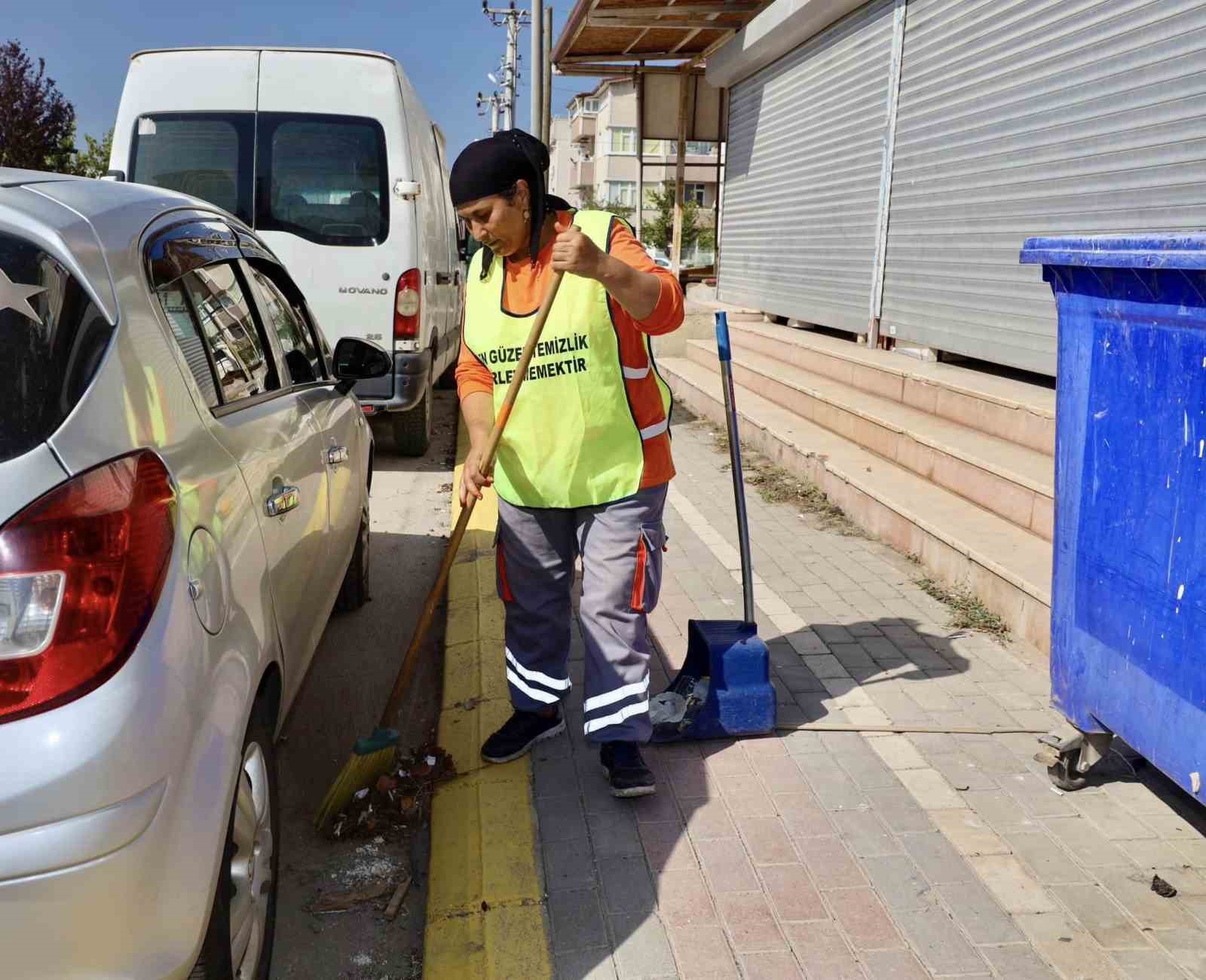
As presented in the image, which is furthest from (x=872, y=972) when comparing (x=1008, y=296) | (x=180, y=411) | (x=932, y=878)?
(x=1008, y=296)

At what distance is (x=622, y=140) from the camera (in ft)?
235

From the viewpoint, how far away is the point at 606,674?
324 centimetres

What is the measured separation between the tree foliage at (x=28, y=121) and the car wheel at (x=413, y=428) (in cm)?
2425

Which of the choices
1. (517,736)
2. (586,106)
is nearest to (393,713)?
(517,736)

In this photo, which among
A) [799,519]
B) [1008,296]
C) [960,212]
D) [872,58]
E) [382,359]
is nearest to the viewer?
[382,359]

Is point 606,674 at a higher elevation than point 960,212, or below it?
below

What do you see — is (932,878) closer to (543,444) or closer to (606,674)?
(606,674)

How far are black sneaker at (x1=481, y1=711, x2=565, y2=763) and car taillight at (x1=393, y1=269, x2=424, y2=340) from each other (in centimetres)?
454

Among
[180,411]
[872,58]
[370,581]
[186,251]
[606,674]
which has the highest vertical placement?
[872,58]

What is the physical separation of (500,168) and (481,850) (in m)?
1.83

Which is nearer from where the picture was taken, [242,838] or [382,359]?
[242,838]

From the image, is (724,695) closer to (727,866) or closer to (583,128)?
(727,866)

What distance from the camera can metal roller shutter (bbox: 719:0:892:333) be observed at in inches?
387

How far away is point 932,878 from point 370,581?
3.40 meters
